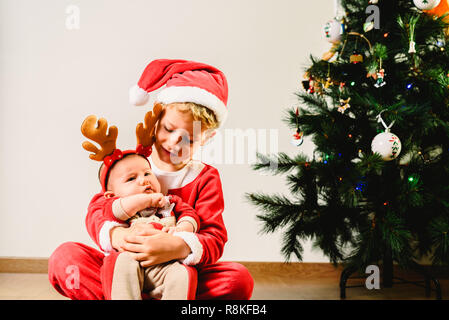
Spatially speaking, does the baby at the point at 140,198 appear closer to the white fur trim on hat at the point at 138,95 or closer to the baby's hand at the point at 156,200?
the baby's hand at the point at 156,200

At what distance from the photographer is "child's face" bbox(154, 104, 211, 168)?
111 centimetres

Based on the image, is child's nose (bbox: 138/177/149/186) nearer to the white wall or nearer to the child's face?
the child's face

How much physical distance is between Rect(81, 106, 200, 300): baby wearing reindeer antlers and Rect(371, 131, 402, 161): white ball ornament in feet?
1.91

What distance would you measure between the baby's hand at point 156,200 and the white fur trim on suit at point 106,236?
0.30ft

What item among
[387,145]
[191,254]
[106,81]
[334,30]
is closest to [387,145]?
[387,145]

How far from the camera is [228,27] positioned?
1815mm

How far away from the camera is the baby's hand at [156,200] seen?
3.24ft

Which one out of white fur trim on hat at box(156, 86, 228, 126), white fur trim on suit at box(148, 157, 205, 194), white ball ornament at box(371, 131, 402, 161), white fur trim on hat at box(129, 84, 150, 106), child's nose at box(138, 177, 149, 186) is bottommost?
child's nose at box(138, 177, 149, 186)

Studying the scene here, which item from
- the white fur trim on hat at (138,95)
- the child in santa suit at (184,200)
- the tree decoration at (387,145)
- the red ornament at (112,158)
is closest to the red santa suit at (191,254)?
the child in santa suit at (184,200)

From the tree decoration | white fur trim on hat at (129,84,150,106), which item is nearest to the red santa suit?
white fur trim on hat at (129,84,150,106)

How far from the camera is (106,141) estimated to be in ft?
3.40

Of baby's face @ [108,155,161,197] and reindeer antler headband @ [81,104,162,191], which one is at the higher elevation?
reindeer antler headband @ [81,104,162,191]

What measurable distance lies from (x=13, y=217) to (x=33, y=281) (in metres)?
0.30

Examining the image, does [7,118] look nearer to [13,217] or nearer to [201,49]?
[13,217]
